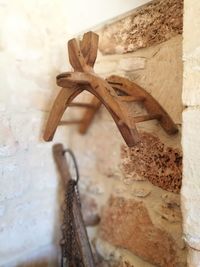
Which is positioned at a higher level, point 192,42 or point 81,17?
point 81,17

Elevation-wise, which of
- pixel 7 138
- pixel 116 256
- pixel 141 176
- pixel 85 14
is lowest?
pixel 116 256

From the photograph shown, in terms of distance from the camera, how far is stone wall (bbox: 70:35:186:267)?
831mm

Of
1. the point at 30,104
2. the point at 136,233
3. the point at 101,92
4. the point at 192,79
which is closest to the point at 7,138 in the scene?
the point at 30,104

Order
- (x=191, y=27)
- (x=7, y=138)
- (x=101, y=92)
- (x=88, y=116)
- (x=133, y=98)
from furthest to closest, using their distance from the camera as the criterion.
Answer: (x=88, y=116) → (x=7, y=138) → (x=133, y=98) → (x=101, y=92) → (x=191, y=27)

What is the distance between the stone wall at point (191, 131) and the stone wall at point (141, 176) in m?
0.20

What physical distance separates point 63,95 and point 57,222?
22.5 inches

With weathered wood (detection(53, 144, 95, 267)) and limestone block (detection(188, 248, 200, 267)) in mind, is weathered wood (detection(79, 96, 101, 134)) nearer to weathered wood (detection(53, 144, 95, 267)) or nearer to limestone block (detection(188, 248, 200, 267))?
weathered wood (detection(53, 144, 95, 267))

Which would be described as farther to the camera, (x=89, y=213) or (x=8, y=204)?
(x=89, y=213)

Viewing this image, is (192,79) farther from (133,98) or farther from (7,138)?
(7,138)

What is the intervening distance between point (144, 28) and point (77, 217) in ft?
2.31

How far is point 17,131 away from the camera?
1.01 metres

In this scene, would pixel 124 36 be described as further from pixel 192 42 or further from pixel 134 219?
pixel 134 219

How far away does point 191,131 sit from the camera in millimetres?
601

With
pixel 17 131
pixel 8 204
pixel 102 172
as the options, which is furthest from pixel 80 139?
pixel 8 204
